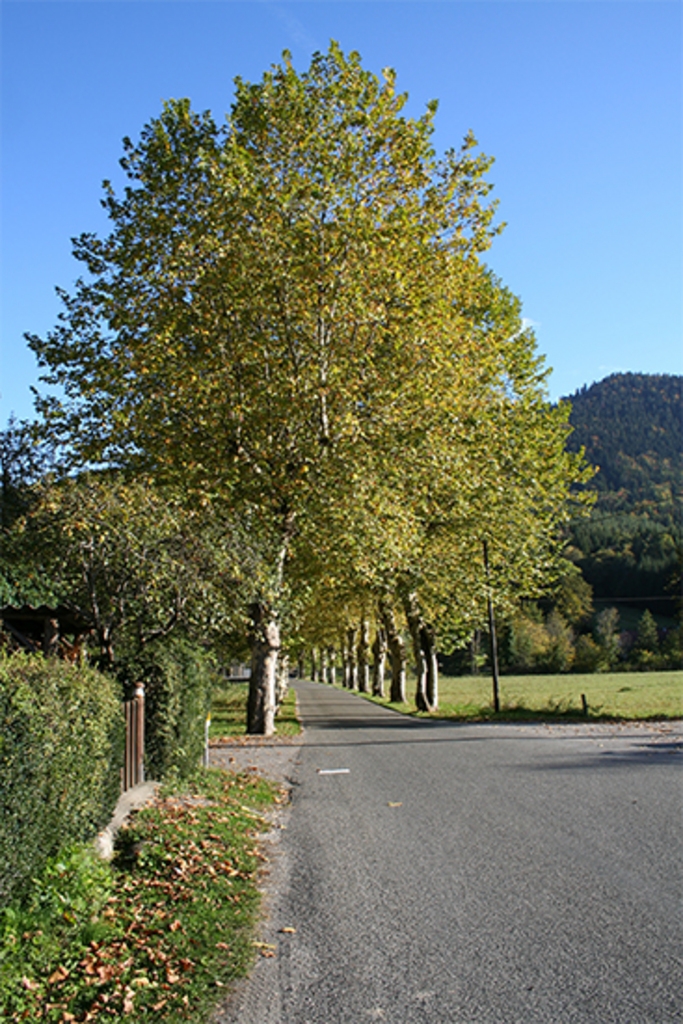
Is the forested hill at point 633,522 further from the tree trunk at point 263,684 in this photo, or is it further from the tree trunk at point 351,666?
the tree trunk at point 263,684

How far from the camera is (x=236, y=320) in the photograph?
18859 mm

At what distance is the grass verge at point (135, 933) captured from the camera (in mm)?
4559

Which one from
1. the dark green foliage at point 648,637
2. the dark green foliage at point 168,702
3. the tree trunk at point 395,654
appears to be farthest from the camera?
the dark green foliage at point 648,637

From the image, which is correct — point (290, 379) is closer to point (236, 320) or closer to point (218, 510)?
point (236, 320)

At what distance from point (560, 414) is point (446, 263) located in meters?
11.8

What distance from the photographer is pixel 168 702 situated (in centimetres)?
1138

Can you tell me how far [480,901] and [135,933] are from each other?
2431 millimetres

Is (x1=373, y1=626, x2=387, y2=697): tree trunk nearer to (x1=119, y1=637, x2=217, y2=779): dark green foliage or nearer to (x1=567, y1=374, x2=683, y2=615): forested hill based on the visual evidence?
(x1=567, y1=374, x2=683, y2=615): forested hill

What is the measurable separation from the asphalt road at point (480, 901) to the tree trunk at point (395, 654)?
25598 mm

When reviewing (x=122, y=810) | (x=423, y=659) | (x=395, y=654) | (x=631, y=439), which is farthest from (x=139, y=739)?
(x=631, y=439)

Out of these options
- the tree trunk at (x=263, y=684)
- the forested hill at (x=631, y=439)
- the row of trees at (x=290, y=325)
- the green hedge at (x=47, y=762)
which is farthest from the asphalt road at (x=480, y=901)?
the forested hill at (x=631, y=439)

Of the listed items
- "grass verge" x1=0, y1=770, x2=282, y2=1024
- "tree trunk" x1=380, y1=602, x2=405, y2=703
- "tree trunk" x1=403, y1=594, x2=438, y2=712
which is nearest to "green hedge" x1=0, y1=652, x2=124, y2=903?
"grass verge" x1=0, y1=770, x2=282, y2=1024

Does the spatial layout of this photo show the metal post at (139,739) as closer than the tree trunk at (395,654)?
Yes

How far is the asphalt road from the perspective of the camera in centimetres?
444
